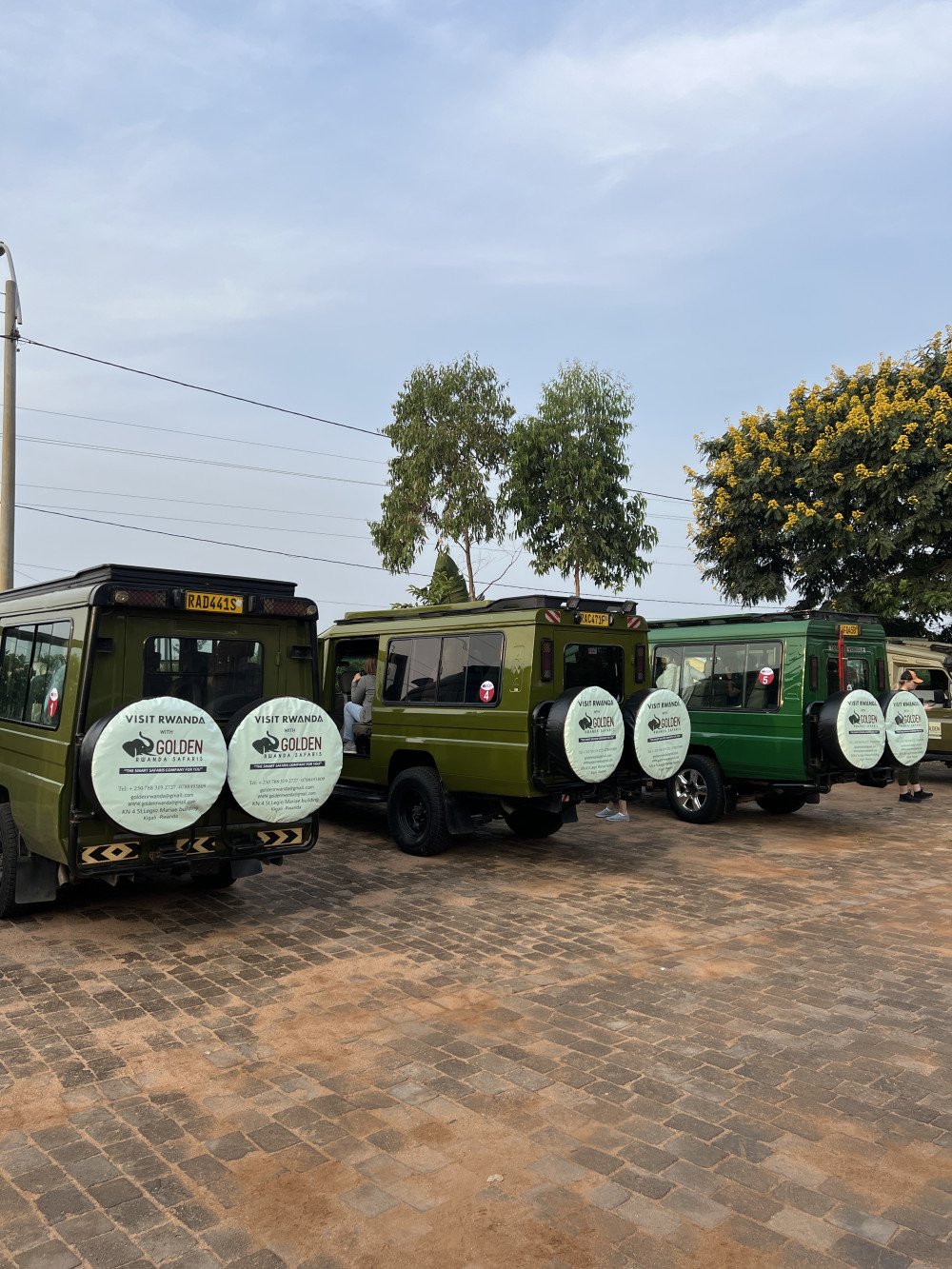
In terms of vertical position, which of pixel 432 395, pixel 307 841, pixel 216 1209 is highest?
pixel 432 395

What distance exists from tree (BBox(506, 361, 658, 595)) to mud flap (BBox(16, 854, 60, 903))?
20.9 m

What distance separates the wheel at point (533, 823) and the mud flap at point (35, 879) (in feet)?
16.2

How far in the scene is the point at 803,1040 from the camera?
15.1 ft

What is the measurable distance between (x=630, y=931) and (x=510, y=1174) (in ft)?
10.9

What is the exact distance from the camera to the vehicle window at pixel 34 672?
6.25m

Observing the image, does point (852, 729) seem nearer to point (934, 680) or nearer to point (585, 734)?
point (585, 734)

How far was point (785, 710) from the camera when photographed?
34.6 feet

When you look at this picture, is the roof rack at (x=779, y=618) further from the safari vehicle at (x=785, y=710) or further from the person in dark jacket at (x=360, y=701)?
the person in dark jacket at (x=360, y=701)

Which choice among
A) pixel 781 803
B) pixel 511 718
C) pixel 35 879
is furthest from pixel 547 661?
pixel 781 803

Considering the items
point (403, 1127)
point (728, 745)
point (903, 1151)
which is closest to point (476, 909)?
point (403, 1127)

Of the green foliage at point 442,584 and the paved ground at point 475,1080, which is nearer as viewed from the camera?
the paved ground at point 475,1080

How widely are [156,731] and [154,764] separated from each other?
211mm

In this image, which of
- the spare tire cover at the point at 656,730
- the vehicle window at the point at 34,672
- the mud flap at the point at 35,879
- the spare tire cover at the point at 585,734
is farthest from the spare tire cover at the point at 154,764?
the spare tire cover at the point at 656,730

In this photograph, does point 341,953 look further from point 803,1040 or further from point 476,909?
point 803,1040
